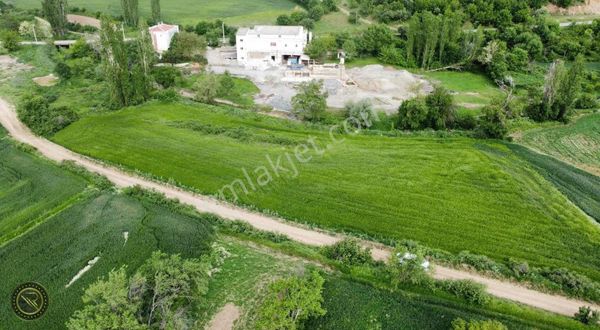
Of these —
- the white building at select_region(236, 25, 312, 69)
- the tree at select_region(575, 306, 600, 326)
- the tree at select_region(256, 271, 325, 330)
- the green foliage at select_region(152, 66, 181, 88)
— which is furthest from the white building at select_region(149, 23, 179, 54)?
the tree at select_region(575, 306, 600, 326)

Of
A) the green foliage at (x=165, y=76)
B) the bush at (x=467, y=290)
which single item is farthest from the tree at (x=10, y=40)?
the bush at (x=467, y=290)

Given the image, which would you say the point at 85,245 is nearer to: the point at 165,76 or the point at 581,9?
the point at 165,76

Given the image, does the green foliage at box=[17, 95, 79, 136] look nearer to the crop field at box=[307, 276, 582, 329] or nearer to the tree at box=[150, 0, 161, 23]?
the crop field at box=[307, 276, 582, 329]

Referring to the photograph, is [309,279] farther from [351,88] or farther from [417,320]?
[351,88]

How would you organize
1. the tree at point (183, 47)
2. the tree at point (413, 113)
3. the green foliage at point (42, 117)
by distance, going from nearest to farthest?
the tree at point (413, 113)
the green foliage at point (42, 117)
the tree at point (183, 47)

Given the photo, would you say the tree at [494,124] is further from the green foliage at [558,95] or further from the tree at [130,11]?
the tree at [130,11]

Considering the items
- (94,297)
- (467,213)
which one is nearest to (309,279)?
(94,297)

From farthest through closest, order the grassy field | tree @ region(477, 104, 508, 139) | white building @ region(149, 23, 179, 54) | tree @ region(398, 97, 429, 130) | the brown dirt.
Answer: the grassy field
the brown dirt
white building @ region(149, 23, 179, 54)
tree @ region(398, 97, 429, 130)
tree @ region(477, 104, 508, 139)
